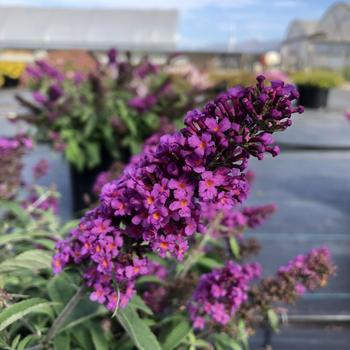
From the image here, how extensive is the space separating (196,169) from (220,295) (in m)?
0.55

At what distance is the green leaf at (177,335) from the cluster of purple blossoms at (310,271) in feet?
0.91

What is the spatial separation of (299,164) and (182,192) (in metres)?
4.81

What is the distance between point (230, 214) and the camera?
185 cm

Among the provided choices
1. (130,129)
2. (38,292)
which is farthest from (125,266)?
(130,129)

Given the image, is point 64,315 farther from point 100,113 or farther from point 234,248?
point 100,113

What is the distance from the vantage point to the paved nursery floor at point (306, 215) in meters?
2.20

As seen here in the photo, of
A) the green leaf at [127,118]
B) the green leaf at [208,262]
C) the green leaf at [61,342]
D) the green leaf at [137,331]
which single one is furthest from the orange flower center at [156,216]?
the green leaf at [127,118]

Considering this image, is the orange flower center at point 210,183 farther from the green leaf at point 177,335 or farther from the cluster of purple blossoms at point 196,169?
the green leaf at point 177,335

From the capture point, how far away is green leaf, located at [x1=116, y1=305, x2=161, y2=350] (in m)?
1.02

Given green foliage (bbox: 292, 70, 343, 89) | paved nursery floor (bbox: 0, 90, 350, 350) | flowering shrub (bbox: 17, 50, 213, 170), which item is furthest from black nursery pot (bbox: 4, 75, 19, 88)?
flowering shrub (bbox: 17, 50, 213, 170)

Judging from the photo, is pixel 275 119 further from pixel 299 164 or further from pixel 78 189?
pixel 299 164

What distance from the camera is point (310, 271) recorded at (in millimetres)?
1381

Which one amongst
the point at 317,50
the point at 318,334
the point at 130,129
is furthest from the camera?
the point at 317,50

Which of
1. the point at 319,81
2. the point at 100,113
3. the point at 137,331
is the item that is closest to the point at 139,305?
the point at 137,331
